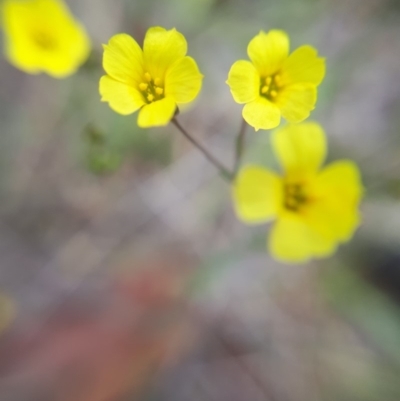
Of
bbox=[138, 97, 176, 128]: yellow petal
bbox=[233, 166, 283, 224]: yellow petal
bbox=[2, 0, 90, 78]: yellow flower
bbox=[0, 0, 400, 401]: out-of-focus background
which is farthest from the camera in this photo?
bbox=[0, 0, 400, 401]: out-of-focus background

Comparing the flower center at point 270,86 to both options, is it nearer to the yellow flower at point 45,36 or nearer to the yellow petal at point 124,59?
the yellow petal at point 124,59

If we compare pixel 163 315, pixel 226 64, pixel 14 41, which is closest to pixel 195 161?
pixel 226 64

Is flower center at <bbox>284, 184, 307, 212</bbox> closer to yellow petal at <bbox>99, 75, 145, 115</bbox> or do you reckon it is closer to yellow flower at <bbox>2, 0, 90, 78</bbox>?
yellow petal at <bbox>99, 75, 145, 115</bbox>

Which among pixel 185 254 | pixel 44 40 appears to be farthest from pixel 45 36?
pixel 185 254

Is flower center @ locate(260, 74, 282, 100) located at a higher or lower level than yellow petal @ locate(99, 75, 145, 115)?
lower

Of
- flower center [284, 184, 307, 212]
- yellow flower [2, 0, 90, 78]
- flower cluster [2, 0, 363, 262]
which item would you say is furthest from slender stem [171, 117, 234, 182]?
yellow flower [2, 0, 90, 78]

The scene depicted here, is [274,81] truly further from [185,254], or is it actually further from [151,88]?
[185,254]

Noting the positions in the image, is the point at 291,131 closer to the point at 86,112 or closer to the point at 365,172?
the point at 365,172
